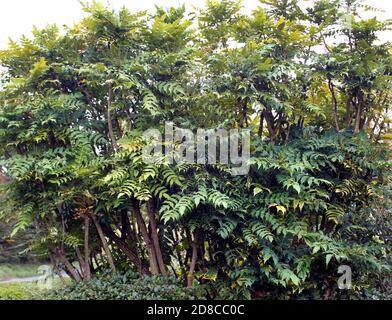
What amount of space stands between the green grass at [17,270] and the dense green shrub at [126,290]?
174 cm

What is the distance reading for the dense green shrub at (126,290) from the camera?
3590mm

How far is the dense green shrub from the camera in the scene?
3.59 meters

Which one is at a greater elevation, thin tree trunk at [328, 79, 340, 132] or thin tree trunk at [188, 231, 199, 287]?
thin tree trunk at [328, 79, 340, 132]

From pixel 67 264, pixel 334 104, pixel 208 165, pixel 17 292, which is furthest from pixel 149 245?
pixel 334 104

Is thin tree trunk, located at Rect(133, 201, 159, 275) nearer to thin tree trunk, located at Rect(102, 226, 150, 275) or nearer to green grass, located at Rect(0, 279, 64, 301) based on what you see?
thin tree trunk, located at Rect(102, 226, 150, 275)

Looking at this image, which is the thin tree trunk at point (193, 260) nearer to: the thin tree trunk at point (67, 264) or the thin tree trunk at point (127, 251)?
the thin tree trunk at point (127, 251)

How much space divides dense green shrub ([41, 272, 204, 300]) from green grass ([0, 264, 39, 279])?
68.6 inches

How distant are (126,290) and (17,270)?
3.11 metres

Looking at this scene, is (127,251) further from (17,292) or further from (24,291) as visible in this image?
(17,292)

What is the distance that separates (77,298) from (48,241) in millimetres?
650

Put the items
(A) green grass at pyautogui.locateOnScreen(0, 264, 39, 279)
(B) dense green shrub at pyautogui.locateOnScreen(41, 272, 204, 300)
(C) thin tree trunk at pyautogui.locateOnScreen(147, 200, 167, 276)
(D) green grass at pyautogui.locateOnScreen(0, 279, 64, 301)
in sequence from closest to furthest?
(B) dense green shrub at pyautogui.locateOnScreen(41, 272, 204, 300), (D) green grass at pyautogui.locateOnScreen(0, 279, 64, 301), (C) thin tree trunk at pyautogui.locateOnScreen(147, 200, 167, 276), (A) green grass at pyautogui.locateOnScreen(0, 264, 39, 279)

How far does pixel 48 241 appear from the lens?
3902 mm

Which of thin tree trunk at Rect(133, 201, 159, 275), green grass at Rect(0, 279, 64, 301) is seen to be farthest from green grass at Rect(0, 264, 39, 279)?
thin tree trunk at Rect(133, 201, 159, 275)

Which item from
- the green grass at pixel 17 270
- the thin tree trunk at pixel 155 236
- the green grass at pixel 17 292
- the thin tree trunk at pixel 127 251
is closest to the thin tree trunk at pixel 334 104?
the thin tree trunk at pixel 155 236
